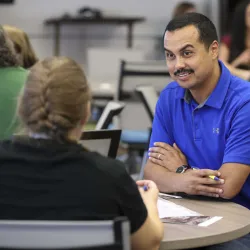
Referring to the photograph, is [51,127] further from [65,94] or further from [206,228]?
[206,228]

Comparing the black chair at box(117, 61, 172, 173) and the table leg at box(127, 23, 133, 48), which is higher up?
the black chair at box(117, 61, 172, 173)

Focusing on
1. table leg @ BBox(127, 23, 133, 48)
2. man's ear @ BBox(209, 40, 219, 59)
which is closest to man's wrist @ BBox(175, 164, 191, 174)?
man's ear @ BBox(209, 40, 219, 59)

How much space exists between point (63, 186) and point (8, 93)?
1.17 m

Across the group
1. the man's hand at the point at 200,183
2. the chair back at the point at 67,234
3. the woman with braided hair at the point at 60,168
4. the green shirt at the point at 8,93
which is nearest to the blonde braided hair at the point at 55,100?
the woman with braided hair at the point at 60,168

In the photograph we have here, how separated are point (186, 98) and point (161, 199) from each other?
0.49 m

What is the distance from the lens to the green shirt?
106 inches

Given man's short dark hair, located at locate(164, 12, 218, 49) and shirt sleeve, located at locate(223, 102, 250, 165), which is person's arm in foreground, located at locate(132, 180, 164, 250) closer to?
shirt sleeve, located at locate(223, 102, 250, 165)

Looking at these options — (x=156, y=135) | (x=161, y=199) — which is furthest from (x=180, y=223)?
(x=156, y=135)

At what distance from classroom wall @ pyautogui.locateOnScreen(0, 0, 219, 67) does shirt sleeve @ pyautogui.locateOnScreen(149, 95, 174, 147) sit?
6.82 metres

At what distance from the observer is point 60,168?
1.68 metres

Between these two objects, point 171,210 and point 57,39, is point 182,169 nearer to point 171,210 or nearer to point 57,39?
point 171,210

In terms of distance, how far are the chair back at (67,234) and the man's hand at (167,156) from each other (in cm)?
110

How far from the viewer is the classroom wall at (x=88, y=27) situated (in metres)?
9.38

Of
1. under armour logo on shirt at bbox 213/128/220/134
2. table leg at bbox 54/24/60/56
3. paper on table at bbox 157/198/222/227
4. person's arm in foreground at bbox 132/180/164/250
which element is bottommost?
table leg at bbox 54/24/60/56
